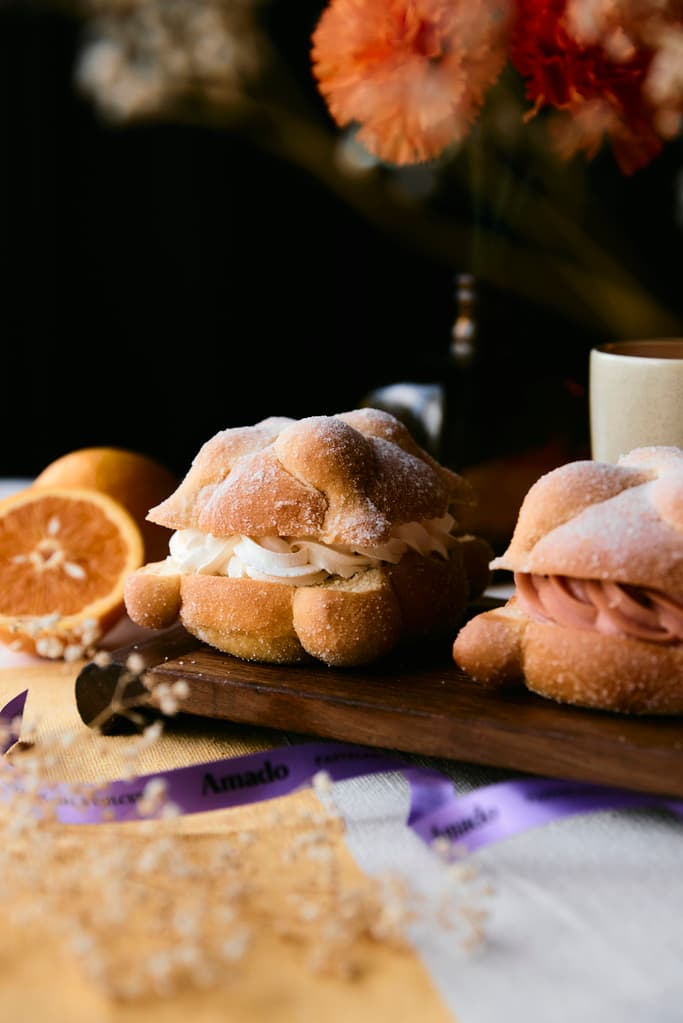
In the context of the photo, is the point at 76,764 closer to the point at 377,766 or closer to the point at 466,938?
the point at 377,766

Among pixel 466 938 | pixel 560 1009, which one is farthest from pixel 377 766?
pixel 560 1009

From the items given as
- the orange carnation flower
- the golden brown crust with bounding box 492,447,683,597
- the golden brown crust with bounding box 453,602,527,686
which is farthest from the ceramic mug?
the golden brown crust with bounding box 453,602,527,686

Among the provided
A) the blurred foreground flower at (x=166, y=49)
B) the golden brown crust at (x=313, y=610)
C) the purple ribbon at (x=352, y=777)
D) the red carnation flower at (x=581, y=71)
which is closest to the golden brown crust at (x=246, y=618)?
the golden brown crust at (x=313, y=610)

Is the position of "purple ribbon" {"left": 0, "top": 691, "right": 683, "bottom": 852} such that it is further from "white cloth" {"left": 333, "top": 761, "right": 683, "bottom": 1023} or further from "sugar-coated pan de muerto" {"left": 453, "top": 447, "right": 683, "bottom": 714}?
"sugar-coated pan de muerto" {"left": 453, "top": 447, "right": 683, "bottom": 714}

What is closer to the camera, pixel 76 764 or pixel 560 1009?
pixel 560 1009

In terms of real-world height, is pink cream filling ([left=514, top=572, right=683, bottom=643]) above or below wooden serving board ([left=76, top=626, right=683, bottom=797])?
above
